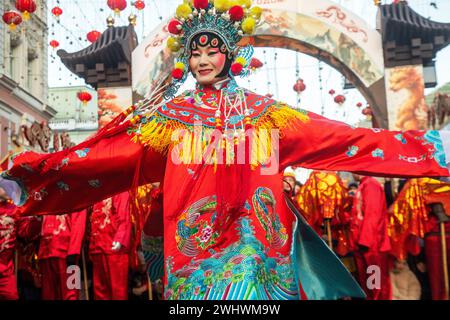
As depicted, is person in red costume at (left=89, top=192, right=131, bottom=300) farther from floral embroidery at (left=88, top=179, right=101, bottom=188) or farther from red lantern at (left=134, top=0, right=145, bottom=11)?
red lantern at (left=134, top=0, right=145, bottom=11)

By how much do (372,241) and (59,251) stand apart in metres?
2.95

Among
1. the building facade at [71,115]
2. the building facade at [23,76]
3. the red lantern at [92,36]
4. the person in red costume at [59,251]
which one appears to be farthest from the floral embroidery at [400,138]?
the building facade at [71,115]

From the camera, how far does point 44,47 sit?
18.4 meters

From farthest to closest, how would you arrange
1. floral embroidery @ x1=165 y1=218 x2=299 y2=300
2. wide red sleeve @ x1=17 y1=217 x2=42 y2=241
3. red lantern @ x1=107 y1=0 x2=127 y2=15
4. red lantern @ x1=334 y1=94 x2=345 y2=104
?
red lantern @ x1=334 y1=94 x2=345 y2=104, red lantern @ x1=107 y1=0 x2=127 y2=15, wide red sleeve @ x1=17 y1=217 x2=42 y2=241, floral embroidery @ x1=165 y1=218 x2=299 y2=300

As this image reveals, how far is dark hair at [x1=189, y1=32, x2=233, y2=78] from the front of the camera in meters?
3.11

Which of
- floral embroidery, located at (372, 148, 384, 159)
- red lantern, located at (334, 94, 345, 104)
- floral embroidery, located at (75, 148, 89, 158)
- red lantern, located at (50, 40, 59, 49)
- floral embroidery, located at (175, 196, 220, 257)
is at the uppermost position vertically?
red lantern, located at (50, 40, 59, 49)

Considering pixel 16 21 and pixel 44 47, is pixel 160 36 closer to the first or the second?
pixel 16 21

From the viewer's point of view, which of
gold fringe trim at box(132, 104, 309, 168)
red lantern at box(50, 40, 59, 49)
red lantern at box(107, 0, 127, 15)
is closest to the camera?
gold fringe trim at box(132, 104, 309, 168)

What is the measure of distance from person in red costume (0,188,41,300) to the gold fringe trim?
9.57 ft

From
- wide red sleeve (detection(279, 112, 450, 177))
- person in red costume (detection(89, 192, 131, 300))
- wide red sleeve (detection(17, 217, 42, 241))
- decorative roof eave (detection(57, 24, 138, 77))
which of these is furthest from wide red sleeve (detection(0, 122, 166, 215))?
decorative roof eave (detection(57, 24, 138, 77))

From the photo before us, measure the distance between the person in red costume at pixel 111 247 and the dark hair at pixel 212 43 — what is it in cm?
282

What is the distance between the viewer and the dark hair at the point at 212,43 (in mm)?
3109

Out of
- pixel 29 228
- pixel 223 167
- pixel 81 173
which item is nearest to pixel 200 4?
pixel 223 167

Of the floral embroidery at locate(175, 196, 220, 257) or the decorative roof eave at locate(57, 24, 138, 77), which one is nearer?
the floral embroidery at locate(175, 196, 220, 257)
